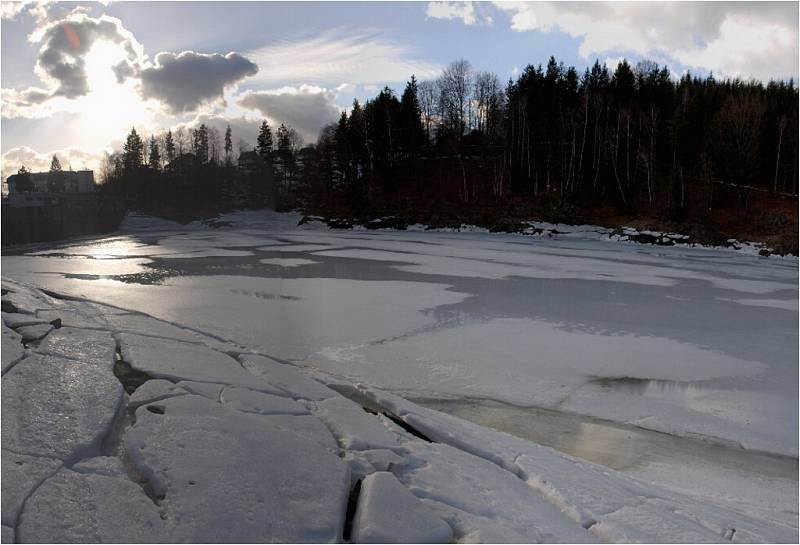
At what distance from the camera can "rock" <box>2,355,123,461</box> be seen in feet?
10.3

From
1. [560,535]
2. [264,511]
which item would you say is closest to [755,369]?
[560,535]

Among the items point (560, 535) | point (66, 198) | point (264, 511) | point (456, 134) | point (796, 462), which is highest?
point (456, 134)

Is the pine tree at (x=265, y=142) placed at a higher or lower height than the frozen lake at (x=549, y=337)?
higher

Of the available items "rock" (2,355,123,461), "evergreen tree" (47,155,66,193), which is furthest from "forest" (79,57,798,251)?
"rock" (2,355,123,461)

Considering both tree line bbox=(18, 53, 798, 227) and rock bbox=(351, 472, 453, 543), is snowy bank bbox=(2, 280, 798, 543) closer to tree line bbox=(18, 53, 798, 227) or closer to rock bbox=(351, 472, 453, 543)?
rock bbox=(351, 472, 453, 543)

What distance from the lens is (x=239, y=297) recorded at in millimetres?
10086

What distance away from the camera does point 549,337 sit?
750 centimetres

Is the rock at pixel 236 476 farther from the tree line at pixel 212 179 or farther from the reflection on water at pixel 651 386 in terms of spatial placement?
the tree line at pixel 212 179

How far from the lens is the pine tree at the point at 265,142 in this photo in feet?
204

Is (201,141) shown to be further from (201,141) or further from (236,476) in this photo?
(236,476)

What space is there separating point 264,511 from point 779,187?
41.4 metres

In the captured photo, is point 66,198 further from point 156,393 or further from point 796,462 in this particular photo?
point 796,462

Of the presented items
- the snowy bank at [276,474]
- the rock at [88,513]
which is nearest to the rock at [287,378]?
the snowy bank at [276,474]

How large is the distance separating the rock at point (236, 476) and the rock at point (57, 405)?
0.28 metres
